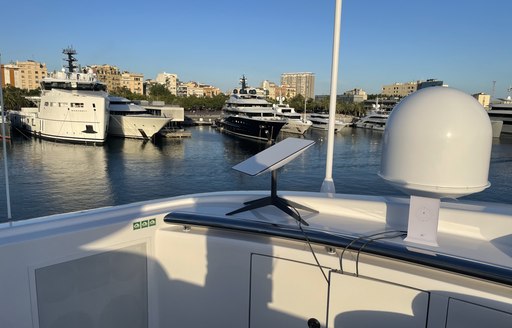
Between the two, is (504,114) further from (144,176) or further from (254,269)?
(254,269)

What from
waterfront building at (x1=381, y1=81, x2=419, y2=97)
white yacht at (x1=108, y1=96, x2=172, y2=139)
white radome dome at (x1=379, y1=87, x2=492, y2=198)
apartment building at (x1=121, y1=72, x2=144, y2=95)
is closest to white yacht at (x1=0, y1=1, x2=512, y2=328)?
white radome dome at (x1=379, y1=87, x2=492, y2=198)

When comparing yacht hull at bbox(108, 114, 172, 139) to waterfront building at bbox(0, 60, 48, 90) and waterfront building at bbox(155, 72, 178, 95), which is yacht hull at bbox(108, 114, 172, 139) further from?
waterfront building at bbox(155, 72, 178, 95)

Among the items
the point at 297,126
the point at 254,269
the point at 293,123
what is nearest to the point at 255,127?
the point at 293,123

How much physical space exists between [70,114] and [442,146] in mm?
39612

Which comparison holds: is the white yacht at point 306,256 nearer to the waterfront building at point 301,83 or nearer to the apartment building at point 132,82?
the apartment building at point 132,82

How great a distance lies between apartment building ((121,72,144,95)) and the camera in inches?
5187

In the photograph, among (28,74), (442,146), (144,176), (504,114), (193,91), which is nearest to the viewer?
(442,146)

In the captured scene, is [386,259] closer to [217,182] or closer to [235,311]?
[235,311]

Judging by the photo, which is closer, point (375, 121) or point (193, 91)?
point (375, 121)

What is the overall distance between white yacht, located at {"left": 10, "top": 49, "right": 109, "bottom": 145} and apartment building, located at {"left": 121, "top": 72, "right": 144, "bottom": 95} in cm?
9722

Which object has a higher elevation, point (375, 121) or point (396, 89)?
point (396, 89)

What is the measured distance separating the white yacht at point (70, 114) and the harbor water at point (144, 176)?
133 inches

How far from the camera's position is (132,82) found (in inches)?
5290

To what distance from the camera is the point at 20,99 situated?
222ft
